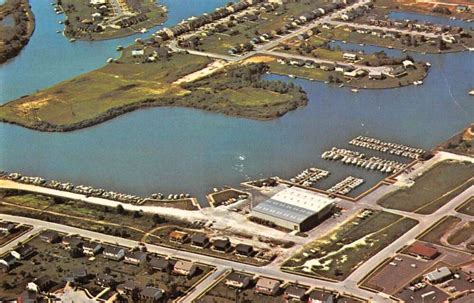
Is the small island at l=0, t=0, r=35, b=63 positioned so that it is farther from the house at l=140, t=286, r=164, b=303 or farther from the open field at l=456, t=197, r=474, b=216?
the open field at l=456, t=197, r=474, b=216

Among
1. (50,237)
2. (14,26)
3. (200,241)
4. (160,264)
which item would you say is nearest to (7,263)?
(50,237)

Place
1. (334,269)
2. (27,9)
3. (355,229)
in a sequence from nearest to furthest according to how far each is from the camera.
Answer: (334,269)
(355,229)
(27,9)

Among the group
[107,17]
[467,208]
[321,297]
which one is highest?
[107,17]

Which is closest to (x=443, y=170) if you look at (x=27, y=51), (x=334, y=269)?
(x=334, y=269)

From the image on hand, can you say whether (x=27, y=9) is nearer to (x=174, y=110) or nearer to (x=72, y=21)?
(x=72, y=21)

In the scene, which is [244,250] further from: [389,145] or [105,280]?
[389,145]

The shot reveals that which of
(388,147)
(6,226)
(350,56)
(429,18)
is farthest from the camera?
(429,18)
